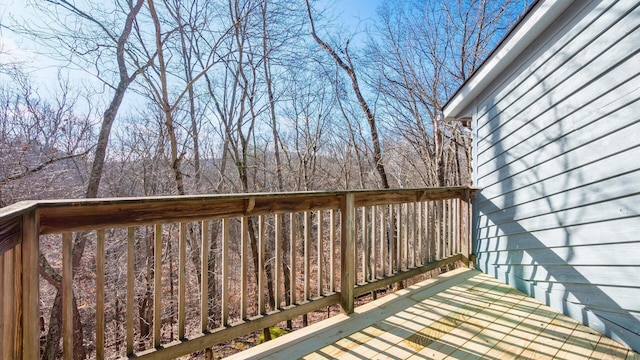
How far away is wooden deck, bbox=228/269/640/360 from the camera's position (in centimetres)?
191

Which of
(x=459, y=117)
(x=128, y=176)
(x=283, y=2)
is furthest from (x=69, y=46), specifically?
(x=459, y=117)

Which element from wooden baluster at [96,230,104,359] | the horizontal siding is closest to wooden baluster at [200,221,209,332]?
wooden baluster at [96,230,104,359]

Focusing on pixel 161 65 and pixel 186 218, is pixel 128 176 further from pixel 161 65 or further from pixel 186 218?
pixel 186 218

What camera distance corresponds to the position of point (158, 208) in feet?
5.35

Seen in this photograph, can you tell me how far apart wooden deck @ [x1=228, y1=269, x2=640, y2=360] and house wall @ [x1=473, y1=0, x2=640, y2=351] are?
0.25 m

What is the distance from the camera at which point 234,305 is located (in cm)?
928

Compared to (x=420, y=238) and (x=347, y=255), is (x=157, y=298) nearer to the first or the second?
(x=347, y=255)

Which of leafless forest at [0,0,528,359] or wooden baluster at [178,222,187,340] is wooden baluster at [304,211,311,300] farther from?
leafless forest at [0,0,528,359]

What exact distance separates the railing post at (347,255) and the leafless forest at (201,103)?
16.8 ft

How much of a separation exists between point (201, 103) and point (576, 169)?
330 inches

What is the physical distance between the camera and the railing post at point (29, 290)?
3.74 feet

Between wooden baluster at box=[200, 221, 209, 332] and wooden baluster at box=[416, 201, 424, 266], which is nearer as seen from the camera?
wooden baluster at box=[200, 221, 209, 332]

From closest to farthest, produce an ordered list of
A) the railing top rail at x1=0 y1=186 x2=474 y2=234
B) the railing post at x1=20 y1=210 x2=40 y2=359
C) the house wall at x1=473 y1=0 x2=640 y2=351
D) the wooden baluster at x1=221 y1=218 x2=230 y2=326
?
the railing post at x1=20 y1=210 x2=40 y2=359 → the railing top rail at x1=0 y1=186 x2=474 y2=234 → the wooden baluster at x1=221 y1=218 x2=230 y2=326 → the house wall at x1=473 y1=0 x2=640 y2=351

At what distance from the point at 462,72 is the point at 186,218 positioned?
851 centimetres
